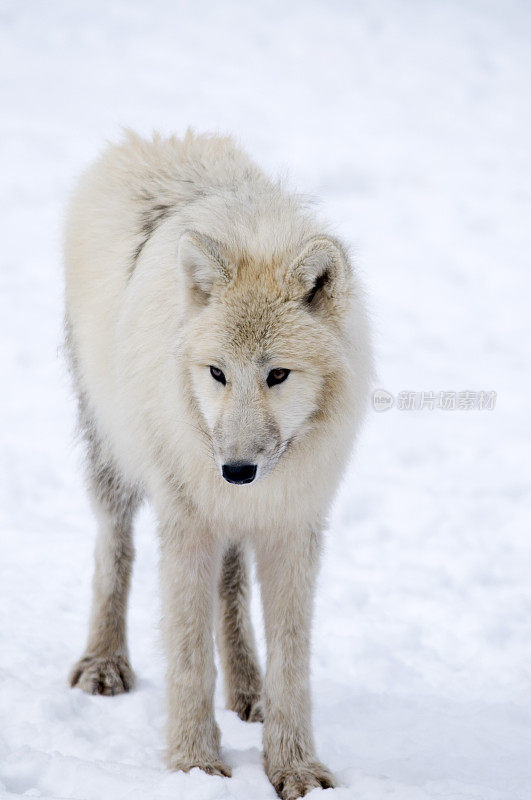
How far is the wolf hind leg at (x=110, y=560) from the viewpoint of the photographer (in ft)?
17.0

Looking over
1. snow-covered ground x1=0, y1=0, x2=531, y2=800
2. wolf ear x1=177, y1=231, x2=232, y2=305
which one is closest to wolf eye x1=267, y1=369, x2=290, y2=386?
wolf ear x1=177, y1=231, x2=232, y2=305

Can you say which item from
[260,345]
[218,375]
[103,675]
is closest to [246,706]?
[103,675]

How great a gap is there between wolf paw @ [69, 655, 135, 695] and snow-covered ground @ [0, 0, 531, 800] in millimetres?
102

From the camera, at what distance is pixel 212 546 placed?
417 centimetres

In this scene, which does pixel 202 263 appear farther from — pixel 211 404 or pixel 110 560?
pixel 110 560

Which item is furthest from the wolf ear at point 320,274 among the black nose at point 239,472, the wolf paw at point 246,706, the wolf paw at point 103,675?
the wolf paw at point 103,675

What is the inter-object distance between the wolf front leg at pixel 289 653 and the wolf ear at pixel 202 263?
1173 mm

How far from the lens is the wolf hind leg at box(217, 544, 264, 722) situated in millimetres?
5012

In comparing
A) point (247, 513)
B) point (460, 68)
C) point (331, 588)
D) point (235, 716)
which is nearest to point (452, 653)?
point (331, 588)

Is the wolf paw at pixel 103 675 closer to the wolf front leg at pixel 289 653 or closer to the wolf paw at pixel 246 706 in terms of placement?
the wolf paw at pixel 246 706

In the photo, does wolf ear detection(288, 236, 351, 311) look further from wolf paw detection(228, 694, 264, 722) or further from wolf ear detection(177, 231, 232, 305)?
wolf paw detection(228, 694, 264, 722)

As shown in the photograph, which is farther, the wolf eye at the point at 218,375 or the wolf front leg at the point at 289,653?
the wolf front leg at the point at 289,653

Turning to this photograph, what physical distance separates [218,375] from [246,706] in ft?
7.36

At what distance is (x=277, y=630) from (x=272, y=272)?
1610 millimetres
